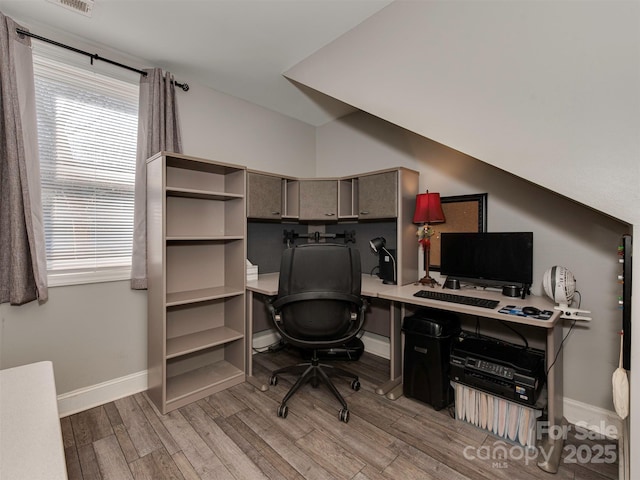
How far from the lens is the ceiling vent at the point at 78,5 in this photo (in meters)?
1.76

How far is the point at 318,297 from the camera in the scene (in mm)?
1945

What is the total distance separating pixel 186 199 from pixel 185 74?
108cm

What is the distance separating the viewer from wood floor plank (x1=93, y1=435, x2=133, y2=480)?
1.57 metres

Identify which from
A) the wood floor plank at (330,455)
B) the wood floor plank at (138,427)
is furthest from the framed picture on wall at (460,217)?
the wood floor plank at (138,427)

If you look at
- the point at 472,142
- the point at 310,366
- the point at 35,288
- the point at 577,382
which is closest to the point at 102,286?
the point at 35,288

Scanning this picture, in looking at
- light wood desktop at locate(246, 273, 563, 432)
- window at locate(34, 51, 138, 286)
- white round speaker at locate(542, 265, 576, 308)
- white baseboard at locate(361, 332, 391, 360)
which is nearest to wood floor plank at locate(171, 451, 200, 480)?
light wood desktop at locate(246, 273, 563, 432)

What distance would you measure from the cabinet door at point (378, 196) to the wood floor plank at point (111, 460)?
7.70 feet

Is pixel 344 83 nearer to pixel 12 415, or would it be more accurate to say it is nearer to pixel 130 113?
pixel 130 113

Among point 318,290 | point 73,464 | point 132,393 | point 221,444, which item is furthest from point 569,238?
point 132,393

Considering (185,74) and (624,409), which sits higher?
(185,74)

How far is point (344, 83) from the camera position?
2.23 meters

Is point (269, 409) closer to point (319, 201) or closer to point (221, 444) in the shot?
point (221, 444)

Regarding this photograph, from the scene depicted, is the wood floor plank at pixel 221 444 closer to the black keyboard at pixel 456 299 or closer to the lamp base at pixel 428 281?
the black keyboard at pixel 456 299

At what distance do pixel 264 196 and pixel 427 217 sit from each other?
1434 mm
